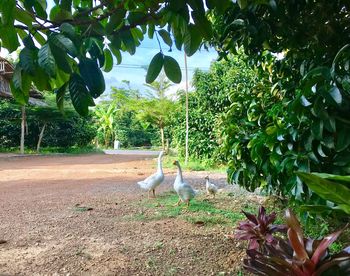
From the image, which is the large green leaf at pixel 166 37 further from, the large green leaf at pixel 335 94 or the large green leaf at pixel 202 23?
the large green leaf at pixel 335 94

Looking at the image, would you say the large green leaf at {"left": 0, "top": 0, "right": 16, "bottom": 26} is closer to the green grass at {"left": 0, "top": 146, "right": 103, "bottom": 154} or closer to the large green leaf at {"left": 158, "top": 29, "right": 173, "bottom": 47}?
the large green leaf at {"left": 158, "top": 29, "right": 173, "bottom": 47}

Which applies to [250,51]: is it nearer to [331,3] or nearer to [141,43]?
[331,3]

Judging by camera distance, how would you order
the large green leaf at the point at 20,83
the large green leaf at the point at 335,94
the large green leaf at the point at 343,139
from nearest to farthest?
the large green leaf at the point at 20,83, the large green leaf at the point at 335,94, the large green leaf at the point at 343,139

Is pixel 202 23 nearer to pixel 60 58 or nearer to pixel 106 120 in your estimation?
pixel 60 58

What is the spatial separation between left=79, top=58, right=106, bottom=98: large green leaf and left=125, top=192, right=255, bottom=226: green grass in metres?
2.75

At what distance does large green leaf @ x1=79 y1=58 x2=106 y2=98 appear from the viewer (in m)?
0.94

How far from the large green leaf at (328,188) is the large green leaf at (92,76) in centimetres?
56

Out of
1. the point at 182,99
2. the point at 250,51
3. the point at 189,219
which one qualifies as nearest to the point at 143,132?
the point at 182,99

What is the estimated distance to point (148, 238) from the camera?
3.06 m

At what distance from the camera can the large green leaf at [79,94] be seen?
2.95ft

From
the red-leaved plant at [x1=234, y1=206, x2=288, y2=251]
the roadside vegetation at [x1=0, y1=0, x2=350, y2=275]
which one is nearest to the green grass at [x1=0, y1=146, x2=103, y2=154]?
the roadside vegetation at [x1=0, y1=0, x2=350, y2=275]

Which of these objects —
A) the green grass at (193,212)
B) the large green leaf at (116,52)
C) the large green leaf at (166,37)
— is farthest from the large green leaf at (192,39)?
the green grass at (193,212)

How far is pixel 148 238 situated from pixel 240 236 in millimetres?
1213

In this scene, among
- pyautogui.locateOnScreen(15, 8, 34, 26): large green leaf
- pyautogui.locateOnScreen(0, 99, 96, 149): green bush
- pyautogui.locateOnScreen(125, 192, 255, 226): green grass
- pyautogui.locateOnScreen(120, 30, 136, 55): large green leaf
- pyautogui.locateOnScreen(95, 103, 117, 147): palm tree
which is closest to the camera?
pyautogui.locateOnScreen(15, 8, 34, 26): large green leaf
